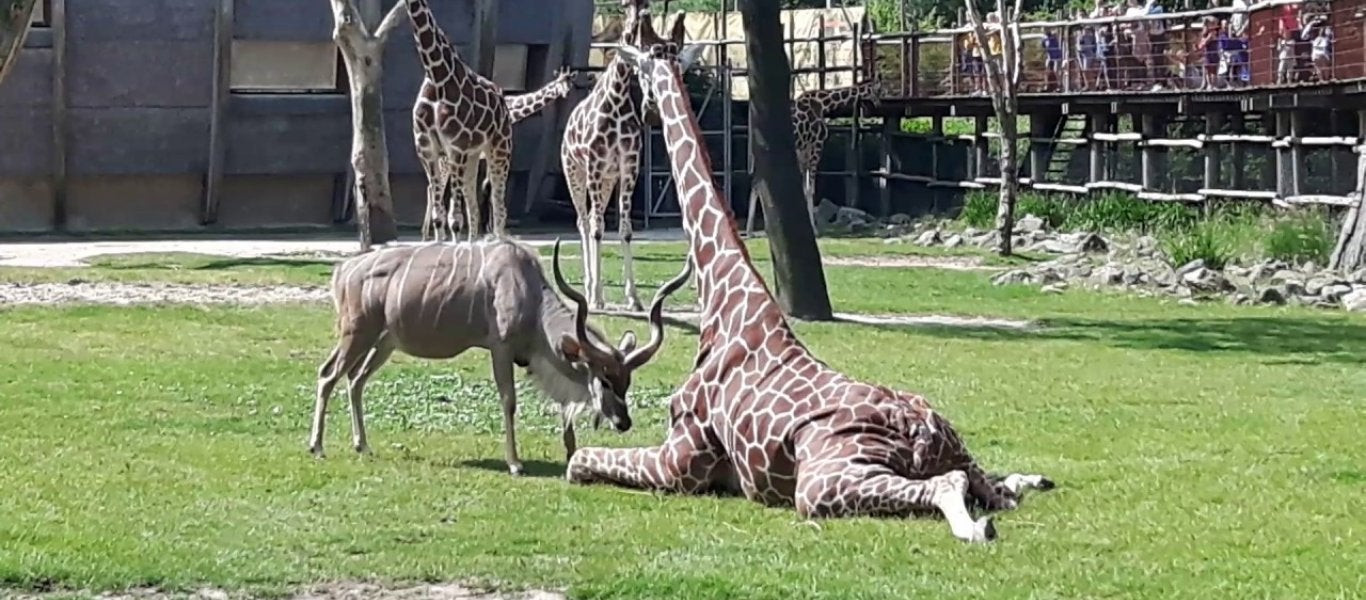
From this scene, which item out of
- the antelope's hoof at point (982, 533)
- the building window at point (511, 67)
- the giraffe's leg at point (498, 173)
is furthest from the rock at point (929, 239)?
the antelope's hoof at point (982, 533)

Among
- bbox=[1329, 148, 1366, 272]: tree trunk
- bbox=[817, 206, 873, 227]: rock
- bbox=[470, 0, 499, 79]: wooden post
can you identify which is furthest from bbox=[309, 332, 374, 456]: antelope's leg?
bbox=[817, 206, 873, 227]: rock

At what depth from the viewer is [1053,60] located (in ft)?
114

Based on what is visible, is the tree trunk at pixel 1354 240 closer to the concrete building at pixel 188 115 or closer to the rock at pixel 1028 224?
the rock at pixel 1028 224

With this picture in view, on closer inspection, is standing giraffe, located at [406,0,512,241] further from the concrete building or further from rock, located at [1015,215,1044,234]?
rock, located at [1015,215,1044,234]

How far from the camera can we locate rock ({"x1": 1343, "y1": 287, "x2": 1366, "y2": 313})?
2256 centimetres

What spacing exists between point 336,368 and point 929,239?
22417 mm

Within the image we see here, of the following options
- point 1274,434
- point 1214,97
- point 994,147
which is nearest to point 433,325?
point 1274,434

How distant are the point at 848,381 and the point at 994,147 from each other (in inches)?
1097

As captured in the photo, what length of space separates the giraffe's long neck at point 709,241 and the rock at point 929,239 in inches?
852

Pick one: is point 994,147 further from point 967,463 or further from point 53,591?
point 53,591

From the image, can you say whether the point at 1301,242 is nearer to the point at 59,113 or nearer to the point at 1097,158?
the point at 1097,158

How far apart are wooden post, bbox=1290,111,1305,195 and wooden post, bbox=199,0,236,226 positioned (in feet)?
52.0

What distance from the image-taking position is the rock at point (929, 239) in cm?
3366

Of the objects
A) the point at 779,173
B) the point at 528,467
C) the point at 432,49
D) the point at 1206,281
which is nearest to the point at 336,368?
the point at 528,467
